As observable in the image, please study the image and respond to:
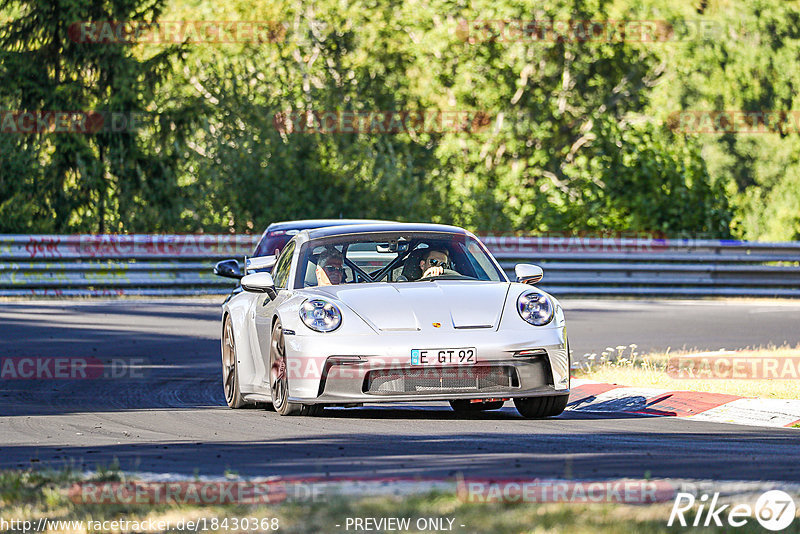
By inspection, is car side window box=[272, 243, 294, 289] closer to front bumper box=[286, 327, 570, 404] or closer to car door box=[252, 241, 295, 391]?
car door box=[252, 241, 295, 391]

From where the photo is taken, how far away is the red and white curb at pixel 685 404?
10.3 m

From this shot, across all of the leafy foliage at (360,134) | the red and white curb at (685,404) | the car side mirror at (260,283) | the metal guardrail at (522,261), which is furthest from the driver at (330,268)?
the leafy foliage at (360,134)

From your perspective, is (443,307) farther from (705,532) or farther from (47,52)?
(47,52)

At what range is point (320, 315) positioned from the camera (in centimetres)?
997

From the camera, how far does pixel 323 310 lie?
9.99 metres

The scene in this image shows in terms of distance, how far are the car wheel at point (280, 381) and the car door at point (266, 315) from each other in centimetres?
16

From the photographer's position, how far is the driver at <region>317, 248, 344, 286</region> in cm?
1077

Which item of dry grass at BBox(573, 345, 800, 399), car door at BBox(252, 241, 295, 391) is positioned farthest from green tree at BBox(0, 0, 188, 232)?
car door at BBox(252, 241, 295, 391)

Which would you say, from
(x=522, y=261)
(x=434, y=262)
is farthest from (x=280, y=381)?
(x=522, y=261)

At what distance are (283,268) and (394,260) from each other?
954 millimetres

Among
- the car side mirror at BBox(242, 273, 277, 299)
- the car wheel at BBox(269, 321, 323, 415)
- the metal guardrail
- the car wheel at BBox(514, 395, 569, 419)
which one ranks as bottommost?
the metal guardrail

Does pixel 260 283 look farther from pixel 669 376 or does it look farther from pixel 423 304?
pixel 669 376

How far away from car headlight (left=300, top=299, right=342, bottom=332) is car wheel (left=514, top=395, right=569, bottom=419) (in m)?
1.46

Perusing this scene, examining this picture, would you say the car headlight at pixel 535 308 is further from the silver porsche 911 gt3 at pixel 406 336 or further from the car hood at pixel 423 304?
the car hood at pixel 423 304
